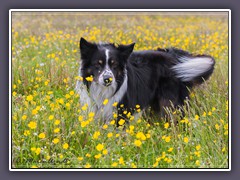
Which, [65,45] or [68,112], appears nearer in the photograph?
[68,112]

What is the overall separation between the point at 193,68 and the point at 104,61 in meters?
1.60

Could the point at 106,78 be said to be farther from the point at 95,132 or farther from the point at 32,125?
the point at 32,125

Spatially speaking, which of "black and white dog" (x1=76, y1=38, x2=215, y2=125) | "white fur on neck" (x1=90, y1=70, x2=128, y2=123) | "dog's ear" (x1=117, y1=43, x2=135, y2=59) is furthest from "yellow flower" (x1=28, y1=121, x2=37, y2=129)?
"dog's ear" (x1=117, y1=43, x2=135, y2=59)

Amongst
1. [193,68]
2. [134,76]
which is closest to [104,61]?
[134,76]

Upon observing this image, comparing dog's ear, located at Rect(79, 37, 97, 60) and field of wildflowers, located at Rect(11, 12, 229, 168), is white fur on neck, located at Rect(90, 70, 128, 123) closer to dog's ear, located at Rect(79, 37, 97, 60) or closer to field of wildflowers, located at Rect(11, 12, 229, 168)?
field of wildflowers, located at Rect(11, 12, 229, 168)

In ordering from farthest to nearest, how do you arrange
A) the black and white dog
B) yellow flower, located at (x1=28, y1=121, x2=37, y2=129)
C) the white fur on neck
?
the white fur on neck, the black and white dog, yellow flower, located at (x1=28, y1=121, x2=37, y2=129)

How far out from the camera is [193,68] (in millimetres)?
6648

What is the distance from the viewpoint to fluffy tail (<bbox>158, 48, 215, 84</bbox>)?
21.7 feet

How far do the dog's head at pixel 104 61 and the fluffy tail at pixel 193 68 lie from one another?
104 centimetres

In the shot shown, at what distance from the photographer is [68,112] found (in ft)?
17.8
